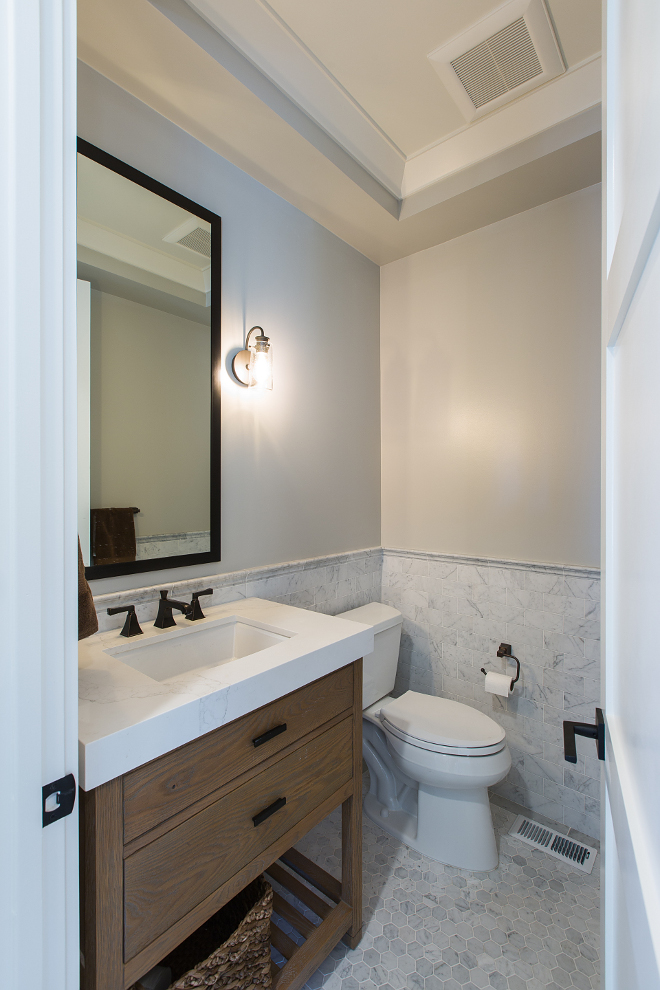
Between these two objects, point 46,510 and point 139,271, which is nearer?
point 46,510

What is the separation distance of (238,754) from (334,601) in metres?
1.13

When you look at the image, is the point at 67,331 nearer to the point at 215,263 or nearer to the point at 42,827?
the point at 42,827

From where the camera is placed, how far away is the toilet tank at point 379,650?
6.28 ft

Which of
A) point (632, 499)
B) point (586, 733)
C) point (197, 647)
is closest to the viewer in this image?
point (632, 499)

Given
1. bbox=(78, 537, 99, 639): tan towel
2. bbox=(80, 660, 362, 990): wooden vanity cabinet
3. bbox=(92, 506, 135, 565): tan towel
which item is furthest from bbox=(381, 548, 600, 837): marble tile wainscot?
bbox=(78, 537, 99, 639): tan towel

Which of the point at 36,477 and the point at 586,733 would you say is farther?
the point at 586,733

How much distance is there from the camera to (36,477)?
0.54 metres

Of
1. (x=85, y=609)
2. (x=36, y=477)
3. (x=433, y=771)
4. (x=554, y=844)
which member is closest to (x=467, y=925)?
(x=433, y=771)

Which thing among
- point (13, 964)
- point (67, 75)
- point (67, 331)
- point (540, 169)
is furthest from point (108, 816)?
point (540, 169)

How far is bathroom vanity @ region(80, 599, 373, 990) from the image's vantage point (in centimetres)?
75

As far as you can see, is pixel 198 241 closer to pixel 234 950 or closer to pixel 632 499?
pixel 632 499

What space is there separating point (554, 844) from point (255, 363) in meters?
2.07

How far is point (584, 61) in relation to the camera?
148cm

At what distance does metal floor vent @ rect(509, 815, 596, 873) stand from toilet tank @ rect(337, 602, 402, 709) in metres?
0.69
